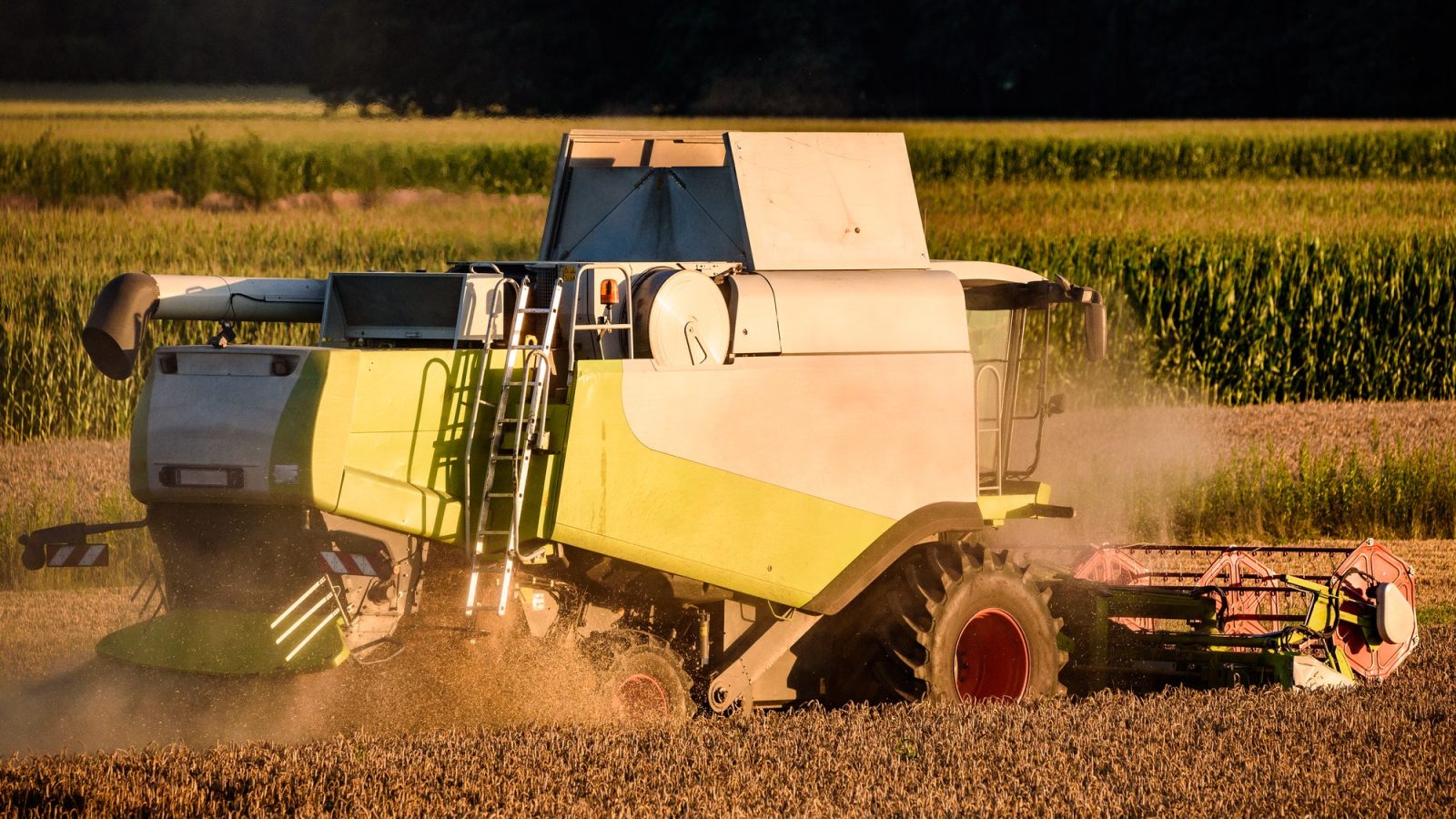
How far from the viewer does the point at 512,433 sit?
22.0 ft

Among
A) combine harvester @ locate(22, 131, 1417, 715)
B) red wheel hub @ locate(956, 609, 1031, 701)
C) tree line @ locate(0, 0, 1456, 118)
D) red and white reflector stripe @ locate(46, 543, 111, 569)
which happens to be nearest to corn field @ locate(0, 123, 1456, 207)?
tree line @ locate(0, 0, 1456, 118)

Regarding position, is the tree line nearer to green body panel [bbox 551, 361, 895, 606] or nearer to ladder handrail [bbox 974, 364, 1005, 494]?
ladder handrail [bbox 974, 364, 1005, 494]

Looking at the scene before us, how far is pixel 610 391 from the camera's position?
6.76 metres

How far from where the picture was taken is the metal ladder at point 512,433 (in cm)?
658

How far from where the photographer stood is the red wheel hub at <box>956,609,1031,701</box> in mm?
8086

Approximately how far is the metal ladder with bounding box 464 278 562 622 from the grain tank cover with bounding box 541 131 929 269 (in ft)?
4.70

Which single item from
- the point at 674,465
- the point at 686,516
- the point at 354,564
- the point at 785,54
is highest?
the point at 785,54

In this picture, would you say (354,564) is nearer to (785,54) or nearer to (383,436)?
(383,436)

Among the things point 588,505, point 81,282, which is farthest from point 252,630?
point 81,282

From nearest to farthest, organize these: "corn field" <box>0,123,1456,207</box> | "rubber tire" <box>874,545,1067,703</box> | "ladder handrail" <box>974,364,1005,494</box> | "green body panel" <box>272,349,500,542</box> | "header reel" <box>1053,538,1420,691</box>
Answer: "green body panel" <box>272,349,500,542</box>, "rubber tire" <box>874,545,1067,703</box>, "ladder handrail" <box>974,364,1005,494</box>, "header reel" <box>1053,538,1420,691</box>, "corn field" <box>0,123,1456,207</box>

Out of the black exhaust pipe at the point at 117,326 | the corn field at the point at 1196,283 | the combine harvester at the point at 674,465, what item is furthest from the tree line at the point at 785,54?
the black exhaust pipe at the point at 117,326

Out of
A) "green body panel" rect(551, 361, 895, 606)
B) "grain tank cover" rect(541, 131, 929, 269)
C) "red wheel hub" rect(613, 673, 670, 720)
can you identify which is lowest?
"red wheel hub" rect(613, 673, 670, 720)

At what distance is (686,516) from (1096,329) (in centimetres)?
237

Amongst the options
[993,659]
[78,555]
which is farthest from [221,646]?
[993,659]
